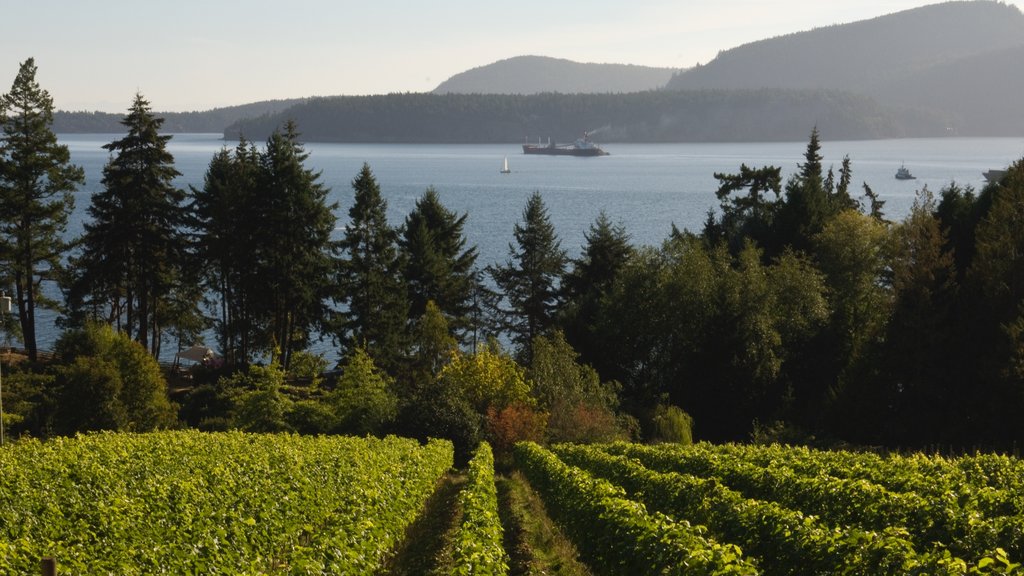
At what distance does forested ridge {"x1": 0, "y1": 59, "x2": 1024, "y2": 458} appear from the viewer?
3681 cm

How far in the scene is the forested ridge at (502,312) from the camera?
36812 mm

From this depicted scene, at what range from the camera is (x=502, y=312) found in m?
64.9

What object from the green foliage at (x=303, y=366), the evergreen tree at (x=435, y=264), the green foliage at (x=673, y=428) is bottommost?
the green foliage at (x=673, y=428)

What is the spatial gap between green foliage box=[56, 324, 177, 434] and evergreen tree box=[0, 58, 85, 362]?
6127 mm

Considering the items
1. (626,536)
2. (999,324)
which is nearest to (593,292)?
(999,324)

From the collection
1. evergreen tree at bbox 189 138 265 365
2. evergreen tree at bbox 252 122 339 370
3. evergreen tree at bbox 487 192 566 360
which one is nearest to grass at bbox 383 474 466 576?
evergreen tree at bbox 252 122 339 370

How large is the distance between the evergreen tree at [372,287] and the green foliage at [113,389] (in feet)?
47.9

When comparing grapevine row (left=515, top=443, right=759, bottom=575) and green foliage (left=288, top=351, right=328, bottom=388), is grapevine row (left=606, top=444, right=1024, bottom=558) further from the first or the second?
green foliage (left=288, top=351, right=328, bottom=388)

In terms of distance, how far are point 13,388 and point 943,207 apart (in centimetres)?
4847

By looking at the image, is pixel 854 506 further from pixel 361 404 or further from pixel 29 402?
pixel 29 402

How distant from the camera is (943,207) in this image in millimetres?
51031

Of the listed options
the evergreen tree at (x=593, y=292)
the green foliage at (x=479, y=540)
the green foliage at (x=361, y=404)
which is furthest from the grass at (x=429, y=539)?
the evergreen tree at (x=593, y=292)

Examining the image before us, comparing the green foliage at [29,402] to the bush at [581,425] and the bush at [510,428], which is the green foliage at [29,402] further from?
the bush at [581,425]

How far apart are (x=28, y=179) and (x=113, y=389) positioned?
13.6 meters
